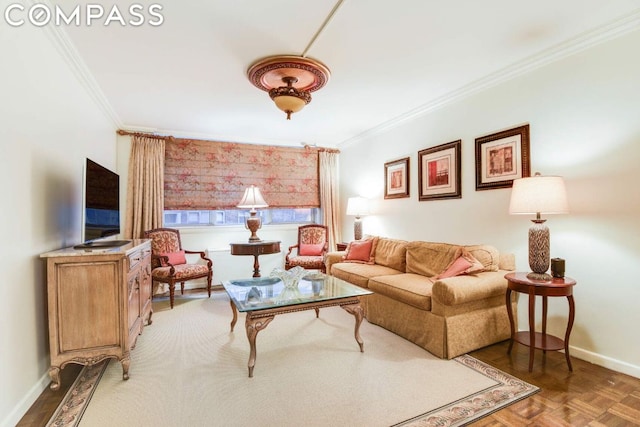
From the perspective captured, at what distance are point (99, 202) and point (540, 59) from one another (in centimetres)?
410

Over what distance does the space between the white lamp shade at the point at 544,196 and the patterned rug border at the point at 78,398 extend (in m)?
3.38

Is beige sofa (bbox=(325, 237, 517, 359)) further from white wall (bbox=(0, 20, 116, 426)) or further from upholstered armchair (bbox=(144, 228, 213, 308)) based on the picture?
white wall (bbox=(0, 20, 116, 426))

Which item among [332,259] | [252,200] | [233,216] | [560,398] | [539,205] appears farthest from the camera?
[233,216]

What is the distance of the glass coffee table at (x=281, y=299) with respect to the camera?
2.39m

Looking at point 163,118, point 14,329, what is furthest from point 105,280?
point 163,118

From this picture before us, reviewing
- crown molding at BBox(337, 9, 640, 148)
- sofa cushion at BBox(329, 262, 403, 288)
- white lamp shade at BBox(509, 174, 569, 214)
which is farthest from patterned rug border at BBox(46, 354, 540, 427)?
crown molding at BBox(337, 9, 640, 148)

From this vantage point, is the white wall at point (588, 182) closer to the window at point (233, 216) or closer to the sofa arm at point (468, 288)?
the sofa arm at point (468, 288)

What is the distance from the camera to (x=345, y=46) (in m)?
2.61

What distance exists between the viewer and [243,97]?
3662mm

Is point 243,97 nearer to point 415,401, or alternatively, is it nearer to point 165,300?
point 165,300

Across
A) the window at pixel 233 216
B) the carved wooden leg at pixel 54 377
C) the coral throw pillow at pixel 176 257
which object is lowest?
the carved wooden leg at pixel 54 377

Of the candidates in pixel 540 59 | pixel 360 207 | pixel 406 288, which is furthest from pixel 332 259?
pixel 540 59

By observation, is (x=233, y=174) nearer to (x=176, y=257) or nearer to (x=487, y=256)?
(x=176, y=257)

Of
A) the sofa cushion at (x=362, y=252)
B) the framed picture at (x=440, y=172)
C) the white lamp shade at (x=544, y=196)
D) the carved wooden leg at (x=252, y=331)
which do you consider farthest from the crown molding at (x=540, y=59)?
the carved wooden leg at (x=252, y=331)
